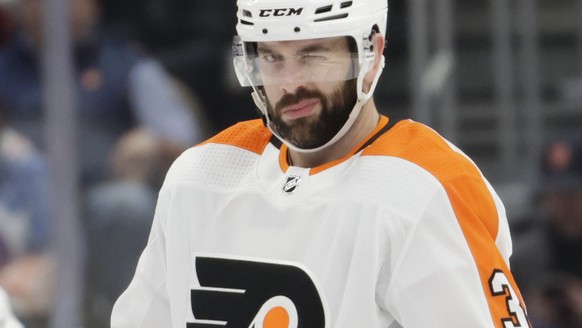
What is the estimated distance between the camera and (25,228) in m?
4.15

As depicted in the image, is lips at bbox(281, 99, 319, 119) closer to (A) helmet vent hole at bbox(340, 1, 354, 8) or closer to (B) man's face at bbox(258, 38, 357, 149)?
(B) man's face at bbox(258, 38, 357, 149)

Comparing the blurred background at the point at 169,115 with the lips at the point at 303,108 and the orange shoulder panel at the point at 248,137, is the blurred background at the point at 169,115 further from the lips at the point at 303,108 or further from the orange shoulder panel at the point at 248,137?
the lips at the point at 303,108

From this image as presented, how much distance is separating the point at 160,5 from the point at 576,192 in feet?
5.15

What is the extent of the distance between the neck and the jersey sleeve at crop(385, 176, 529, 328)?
0.21 meters

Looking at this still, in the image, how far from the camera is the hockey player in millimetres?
1942

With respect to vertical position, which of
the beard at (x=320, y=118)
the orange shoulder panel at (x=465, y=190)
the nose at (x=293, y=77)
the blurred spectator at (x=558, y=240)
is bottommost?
the blurred spectator at (x=558, y=240)

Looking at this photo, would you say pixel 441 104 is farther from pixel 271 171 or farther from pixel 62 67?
pixel 271 171

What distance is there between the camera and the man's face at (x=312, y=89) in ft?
6.70

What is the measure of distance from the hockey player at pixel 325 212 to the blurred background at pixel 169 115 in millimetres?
1930

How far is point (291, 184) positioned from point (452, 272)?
330mm

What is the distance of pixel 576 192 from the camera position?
4422mm

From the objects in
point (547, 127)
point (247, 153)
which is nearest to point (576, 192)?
point (547, 127)

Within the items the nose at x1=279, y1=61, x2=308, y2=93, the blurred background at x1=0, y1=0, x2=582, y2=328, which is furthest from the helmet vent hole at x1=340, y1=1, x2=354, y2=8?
the blurred background at x1=0, y1=0, x2=582, y2=328

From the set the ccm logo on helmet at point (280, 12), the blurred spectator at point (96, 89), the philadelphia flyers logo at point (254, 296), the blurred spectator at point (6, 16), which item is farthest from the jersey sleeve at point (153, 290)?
the blurred spectator at point (6, 16)
